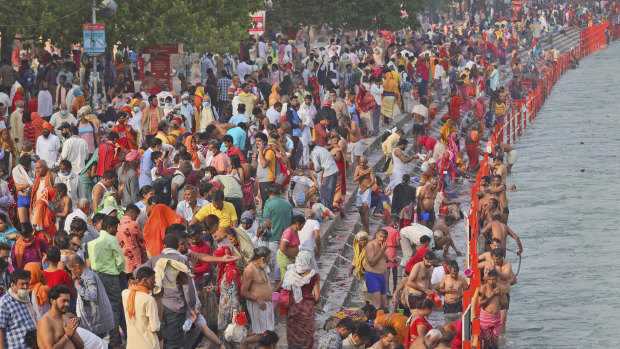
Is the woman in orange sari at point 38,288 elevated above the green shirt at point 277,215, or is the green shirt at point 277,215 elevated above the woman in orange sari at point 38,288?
the woman in orange sari at point 38,288

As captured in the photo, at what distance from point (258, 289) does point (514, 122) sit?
27.1m

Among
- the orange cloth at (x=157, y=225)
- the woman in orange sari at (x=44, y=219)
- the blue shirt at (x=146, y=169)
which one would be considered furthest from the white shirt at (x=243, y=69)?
the orange cloth at (x=157, y=225)

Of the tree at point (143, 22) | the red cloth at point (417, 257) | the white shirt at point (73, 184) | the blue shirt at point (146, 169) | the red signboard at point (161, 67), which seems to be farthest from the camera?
the red signboard at point (161, 67)

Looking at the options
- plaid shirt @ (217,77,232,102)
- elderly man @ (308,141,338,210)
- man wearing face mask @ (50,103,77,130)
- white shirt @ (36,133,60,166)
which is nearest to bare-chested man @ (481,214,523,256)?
elderly man @ (308,141,338,210)

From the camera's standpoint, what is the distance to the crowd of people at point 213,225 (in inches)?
445

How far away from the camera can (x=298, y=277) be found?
12594mm

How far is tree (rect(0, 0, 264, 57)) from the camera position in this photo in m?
25.7

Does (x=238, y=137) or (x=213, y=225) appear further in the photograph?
(x=238, y=137)

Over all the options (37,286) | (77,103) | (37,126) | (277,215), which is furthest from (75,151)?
(37,286)

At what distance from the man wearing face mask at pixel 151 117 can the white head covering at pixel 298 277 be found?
313 inches

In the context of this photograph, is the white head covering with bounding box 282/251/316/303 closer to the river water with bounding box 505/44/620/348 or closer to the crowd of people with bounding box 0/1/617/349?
the crowd of people with bounding box 0/1/617/349

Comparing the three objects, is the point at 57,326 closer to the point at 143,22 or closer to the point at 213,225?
the point at 213,225

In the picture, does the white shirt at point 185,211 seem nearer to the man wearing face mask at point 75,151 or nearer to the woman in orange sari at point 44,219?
the woman in orange sari at point 44,219

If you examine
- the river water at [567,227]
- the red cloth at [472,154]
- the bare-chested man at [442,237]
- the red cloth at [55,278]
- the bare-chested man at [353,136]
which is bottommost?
the river water at [567,227]
